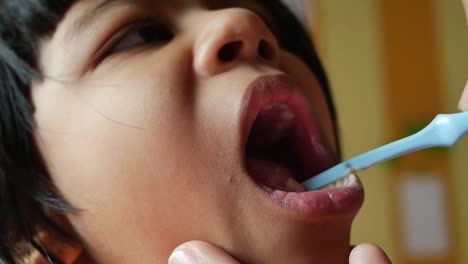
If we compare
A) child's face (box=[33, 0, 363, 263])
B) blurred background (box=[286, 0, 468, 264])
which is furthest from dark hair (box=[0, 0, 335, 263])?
blurred background (box=[286, 0, 468, 264])

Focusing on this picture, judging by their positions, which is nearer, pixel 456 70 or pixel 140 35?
pixel 140 35

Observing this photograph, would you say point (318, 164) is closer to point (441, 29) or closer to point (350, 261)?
point (350, 261)

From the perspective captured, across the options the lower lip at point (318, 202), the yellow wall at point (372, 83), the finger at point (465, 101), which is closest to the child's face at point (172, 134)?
the lower lip at point (318, 202)

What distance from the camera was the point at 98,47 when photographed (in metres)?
0.53

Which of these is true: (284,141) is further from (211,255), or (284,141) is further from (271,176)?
(211,255)

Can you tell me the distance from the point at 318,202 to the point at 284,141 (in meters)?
0.13

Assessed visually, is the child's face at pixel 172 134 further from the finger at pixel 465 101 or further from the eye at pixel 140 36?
the finger at pixel 465 101

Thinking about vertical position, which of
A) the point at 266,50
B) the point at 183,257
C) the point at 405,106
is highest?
the point at 266,50

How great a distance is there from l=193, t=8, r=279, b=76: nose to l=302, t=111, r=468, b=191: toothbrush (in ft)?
0.42

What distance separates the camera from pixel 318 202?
1.56 feet

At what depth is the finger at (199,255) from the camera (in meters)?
0.45

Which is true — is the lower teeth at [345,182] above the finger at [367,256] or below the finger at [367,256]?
above

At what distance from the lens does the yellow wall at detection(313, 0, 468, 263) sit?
116cm

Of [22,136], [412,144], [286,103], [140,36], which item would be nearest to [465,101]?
[412,144]
